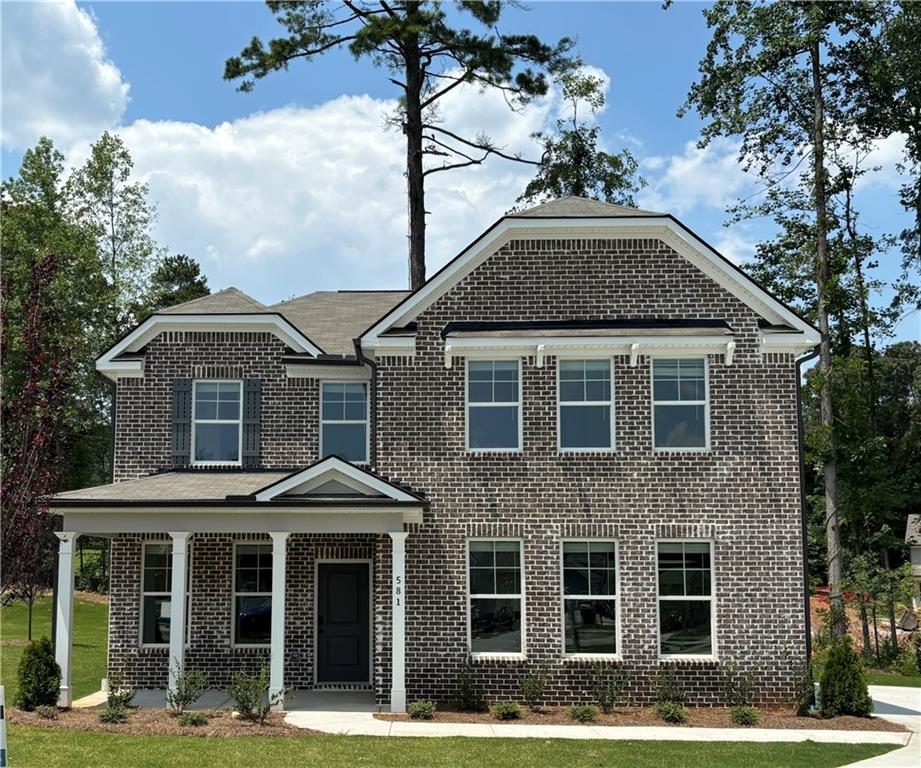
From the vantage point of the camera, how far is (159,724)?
13664 millimetres

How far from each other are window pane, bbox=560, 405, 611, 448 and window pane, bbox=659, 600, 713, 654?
2863 millimetres

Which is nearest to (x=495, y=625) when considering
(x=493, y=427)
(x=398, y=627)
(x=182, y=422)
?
(x=398, y=627)

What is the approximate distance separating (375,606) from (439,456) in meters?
2.72

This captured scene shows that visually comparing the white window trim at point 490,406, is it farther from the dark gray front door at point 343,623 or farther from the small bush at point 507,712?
the small bush at point 507,712

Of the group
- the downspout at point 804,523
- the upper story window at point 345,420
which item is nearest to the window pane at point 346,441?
the upper story window at point 345,420

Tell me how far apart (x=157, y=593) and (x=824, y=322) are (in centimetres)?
1932

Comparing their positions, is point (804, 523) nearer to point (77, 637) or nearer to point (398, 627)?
point (398, 627)

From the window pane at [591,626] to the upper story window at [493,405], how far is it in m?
2.84

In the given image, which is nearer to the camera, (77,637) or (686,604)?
(686,604)

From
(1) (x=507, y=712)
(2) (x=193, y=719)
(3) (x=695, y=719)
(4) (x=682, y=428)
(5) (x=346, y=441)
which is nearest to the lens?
(2) (x=193, y=719)

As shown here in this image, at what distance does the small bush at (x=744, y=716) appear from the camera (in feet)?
47.9

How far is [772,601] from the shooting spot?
52.1ft

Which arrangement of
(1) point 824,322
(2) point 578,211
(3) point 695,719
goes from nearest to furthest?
(3) point 695,719 < (2) point 578,211 < (1) point 824,322

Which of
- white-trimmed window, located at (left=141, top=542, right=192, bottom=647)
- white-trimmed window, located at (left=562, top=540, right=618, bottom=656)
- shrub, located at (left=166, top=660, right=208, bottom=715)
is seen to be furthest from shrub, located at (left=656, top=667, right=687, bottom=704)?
white-trimmed window, located at (left=141, top=542, right=192, bottom=647)
